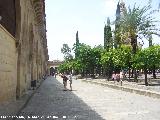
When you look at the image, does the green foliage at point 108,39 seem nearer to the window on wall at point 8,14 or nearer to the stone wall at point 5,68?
the window on wall at point 8,14

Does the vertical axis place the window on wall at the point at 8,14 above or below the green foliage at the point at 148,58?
above

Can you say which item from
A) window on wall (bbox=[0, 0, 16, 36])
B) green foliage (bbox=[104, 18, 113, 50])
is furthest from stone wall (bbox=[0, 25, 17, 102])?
green foliage (bbox=[104, 18, 113, 50])

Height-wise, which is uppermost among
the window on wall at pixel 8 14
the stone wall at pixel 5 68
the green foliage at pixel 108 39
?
the green foliage at pixel 108 39

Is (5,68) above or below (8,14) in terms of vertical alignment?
below

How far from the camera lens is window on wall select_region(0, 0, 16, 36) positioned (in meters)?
18.3

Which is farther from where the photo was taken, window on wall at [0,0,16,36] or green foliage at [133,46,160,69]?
green foliage at [133,46,160,69]

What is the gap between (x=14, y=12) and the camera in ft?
60.6

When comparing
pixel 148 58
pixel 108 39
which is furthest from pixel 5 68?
pixel 108 39

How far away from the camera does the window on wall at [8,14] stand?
18297 millimetres

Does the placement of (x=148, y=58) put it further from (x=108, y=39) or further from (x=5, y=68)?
(x=108, y=39)

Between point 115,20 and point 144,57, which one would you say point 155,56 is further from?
point 115,20

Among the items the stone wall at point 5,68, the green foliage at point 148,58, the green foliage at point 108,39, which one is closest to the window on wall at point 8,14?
the stone wall at point 5,68

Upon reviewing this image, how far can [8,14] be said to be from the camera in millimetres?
18500

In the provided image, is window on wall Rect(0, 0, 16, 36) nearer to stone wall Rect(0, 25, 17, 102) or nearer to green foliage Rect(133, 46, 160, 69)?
stone wall Rect(0, 25, 17, 102)
